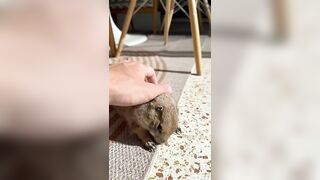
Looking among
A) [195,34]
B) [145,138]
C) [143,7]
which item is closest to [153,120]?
[145,138]

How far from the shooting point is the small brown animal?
776mm

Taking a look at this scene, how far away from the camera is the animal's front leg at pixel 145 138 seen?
0.76m

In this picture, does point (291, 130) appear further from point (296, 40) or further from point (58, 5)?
point (58, 5)

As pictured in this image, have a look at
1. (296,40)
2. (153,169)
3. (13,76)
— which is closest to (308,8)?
(296,40)

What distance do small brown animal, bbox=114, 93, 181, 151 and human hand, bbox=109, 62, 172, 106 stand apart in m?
0.02

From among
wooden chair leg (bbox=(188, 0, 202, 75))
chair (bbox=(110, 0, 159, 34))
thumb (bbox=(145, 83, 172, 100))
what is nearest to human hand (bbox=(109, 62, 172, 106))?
thumb (bbox=(145, 83, 172, 100))

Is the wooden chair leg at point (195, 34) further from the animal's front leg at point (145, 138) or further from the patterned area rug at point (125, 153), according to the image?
the animal's front leg at point (145, 138)

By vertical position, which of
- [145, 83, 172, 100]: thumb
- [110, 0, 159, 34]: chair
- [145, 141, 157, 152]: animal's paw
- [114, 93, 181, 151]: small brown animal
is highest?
[145, 83, 172, 100]: thumb

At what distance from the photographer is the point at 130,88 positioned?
0.81m

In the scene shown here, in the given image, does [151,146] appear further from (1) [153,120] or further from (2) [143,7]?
(2) [143,7]

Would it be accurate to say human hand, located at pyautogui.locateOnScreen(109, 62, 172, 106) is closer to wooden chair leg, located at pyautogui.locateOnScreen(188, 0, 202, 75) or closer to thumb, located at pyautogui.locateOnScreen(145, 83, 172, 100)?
thumb, located at pyautogui.locateOnScreen(145, 83, 172, 100)

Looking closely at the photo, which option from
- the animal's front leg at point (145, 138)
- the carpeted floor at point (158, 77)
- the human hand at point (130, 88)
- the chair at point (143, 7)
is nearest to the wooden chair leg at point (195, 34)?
the carpeted floor at point (158, 77)

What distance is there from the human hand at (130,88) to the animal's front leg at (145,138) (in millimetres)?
64

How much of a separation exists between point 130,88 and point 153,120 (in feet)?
0.30
